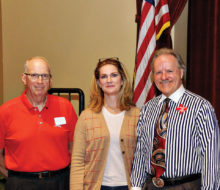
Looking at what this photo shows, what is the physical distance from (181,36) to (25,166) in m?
2.19

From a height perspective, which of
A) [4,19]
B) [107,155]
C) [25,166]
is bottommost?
[25,166]

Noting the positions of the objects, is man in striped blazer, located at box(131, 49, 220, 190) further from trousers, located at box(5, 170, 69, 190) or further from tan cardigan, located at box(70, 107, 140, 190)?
trousers, located at box(5, 170, 69, 190)

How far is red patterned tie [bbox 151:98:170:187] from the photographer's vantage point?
168 cm

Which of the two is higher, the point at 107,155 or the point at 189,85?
the point at 189,85

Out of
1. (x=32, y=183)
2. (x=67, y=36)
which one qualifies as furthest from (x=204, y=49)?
(x=67, y=36)

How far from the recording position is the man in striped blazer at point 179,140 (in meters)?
1.57

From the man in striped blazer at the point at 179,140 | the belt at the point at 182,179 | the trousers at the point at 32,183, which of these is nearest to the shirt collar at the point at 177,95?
the man in striped blazer at the point at 179,140

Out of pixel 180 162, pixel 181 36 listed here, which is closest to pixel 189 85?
pixel 181 36

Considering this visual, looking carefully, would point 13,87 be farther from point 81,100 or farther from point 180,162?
point 180,162

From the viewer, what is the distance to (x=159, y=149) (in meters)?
1.70

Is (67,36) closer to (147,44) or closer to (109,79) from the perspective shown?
(147,44)

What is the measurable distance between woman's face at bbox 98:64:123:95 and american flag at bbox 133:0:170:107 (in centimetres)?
81

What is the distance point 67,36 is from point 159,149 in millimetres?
3052

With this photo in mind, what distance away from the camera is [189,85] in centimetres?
265
